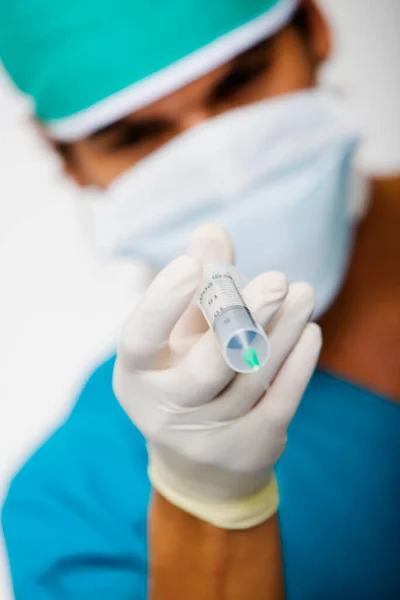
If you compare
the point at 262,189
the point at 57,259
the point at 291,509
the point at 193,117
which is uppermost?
the point at 193,117

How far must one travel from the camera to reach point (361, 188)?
90 centimetres

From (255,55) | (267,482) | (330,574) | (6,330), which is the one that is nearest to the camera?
(267,482)

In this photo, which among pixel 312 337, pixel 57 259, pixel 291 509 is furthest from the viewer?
pixel 57 259

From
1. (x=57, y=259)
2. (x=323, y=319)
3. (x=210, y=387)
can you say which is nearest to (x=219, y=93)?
(x=323, y=319)

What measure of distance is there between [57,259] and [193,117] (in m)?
0.64

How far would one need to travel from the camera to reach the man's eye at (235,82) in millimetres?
827

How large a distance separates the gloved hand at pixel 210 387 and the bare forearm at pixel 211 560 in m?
0.02

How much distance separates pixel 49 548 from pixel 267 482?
40 cm

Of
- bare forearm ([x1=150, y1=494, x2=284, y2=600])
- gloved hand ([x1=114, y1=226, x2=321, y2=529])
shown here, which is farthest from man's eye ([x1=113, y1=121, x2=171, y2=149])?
bare forearm ([x1=150, y1=494, x2=284, y2=600])

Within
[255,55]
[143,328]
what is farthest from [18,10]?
[143,328]

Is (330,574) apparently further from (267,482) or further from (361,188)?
(361,188)

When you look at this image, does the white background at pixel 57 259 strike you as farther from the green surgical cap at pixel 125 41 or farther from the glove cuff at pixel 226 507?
the glove cuff at pixel 226 507

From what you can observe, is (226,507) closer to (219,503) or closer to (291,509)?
(219,503)

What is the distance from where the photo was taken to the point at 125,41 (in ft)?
2.49
